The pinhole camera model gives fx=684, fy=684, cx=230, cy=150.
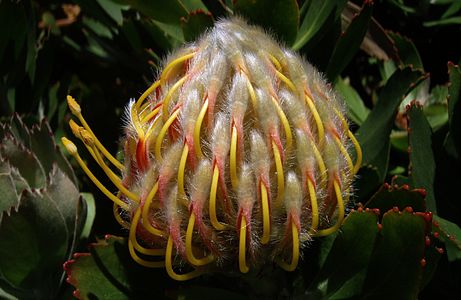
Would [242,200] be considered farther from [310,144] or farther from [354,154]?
[354,154]

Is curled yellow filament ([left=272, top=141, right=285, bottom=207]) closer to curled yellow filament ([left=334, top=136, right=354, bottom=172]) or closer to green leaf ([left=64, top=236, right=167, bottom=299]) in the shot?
curled yellow filament ([left=334, top=136, right=354, bottom=172])

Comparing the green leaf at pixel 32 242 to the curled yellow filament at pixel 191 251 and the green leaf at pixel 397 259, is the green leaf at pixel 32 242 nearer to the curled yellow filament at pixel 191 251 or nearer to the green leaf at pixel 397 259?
the curled yellow filament at pixel 191 251

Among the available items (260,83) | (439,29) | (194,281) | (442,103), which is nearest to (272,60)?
(260,83)

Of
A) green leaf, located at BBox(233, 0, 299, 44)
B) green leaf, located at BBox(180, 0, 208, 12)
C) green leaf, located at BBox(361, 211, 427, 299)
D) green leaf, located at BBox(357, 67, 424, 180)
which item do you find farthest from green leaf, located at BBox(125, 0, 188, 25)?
green leaf, located at BBox(361, 211, 427, 299)

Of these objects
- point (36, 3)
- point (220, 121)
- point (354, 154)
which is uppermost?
point (220, 121)

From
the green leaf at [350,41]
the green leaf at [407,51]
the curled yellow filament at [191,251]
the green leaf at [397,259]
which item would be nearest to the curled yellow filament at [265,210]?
the curled yellow filament at [191,251]

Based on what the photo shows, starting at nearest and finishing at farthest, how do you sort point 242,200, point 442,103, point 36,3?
point 242,200
point 442,103
point 36,3
